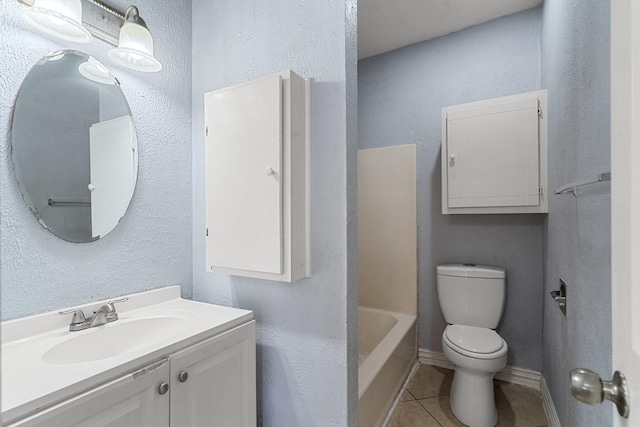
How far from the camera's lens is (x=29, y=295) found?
1033 millimetres

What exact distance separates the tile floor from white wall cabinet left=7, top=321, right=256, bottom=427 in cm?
104

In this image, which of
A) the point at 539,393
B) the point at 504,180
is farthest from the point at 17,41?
the point at 539,393

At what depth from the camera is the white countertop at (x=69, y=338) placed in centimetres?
71

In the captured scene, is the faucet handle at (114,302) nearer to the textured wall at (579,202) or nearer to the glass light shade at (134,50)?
the glass light shade at (134,50)

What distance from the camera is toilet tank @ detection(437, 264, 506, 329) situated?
79.7 inches

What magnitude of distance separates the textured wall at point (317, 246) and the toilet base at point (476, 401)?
89 centimetres

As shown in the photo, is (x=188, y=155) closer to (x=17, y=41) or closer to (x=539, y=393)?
(x=17, y=41)

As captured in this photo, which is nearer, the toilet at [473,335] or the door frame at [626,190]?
the door frame at [626,190]

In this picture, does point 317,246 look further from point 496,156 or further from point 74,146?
point 496,156

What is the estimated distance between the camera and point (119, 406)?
813 millimetres

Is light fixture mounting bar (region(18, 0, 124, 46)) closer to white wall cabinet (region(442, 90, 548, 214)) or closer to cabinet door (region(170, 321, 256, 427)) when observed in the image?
cabinet door (region(170, 321, 256, 427))

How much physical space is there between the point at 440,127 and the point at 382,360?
5.59 feet

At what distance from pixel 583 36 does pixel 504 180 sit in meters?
0.96

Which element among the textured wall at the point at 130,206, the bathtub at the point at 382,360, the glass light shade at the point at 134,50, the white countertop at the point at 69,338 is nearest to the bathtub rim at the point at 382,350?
the bathtub at the point at 382,360
